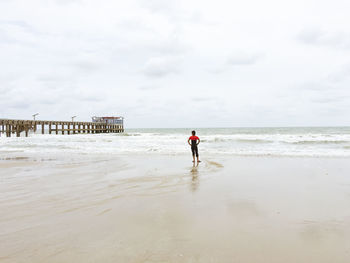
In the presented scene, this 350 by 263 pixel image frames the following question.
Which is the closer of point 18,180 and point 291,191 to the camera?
point 291,191

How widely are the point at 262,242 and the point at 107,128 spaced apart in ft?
212

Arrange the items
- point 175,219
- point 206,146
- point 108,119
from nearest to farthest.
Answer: point 175,219 < point 206,146 < point 108,119

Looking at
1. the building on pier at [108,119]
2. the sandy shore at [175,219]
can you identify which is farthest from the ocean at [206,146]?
the building on pier at [108,119]

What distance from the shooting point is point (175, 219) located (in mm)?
3904

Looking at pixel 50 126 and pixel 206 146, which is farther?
pixel 50 126

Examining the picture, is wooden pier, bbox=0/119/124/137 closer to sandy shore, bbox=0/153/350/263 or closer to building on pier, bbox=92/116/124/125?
building on pier, bbox=92/116/124/125

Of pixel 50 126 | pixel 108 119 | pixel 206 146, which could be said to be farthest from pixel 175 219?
pixel 108 119

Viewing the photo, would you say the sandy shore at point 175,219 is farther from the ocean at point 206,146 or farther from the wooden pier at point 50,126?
the wooden pier at point 50,126

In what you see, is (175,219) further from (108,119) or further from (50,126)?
(108,119)

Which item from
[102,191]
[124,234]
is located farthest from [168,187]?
[124,234]

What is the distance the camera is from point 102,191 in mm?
5719

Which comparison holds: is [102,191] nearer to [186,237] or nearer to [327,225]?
[186,237]

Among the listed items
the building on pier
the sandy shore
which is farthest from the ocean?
the building on pier

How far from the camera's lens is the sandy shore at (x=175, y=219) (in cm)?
285
